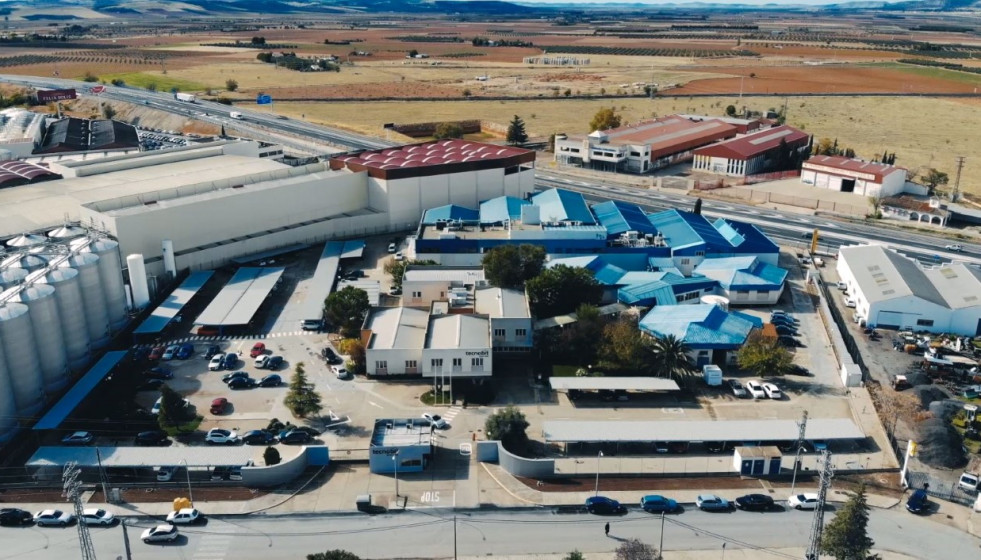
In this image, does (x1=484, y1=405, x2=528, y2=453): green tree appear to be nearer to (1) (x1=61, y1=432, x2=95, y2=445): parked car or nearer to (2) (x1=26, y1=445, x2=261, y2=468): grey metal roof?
(2) (x1=26, y1=445, x2=261, y2=468): grey metal roof

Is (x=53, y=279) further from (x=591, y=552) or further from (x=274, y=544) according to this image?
(x=591, y=552)

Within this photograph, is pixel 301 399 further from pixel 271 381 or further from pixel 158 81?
pixel 158 81

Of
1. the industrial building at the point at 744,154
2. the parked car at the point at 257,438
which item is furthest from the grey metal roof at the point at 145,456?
the industrial building at the point at 744,154

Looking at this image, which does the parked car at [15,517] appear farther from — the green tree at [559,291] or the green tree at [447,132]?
the green tree at [447,132]

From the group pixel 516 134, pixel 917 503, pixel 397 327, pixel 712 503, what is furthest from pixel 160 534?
pixel 516 134

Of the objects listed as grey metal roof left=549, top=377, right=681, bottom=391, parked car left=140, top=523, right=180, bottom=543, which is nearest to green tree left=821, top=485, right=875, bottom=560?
grey metal roof left=549, top=377, right=681, bottom=391

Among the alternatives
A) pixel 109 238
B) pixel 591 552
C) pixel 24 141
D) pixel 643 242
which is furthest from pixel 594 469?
pixel 24 141
